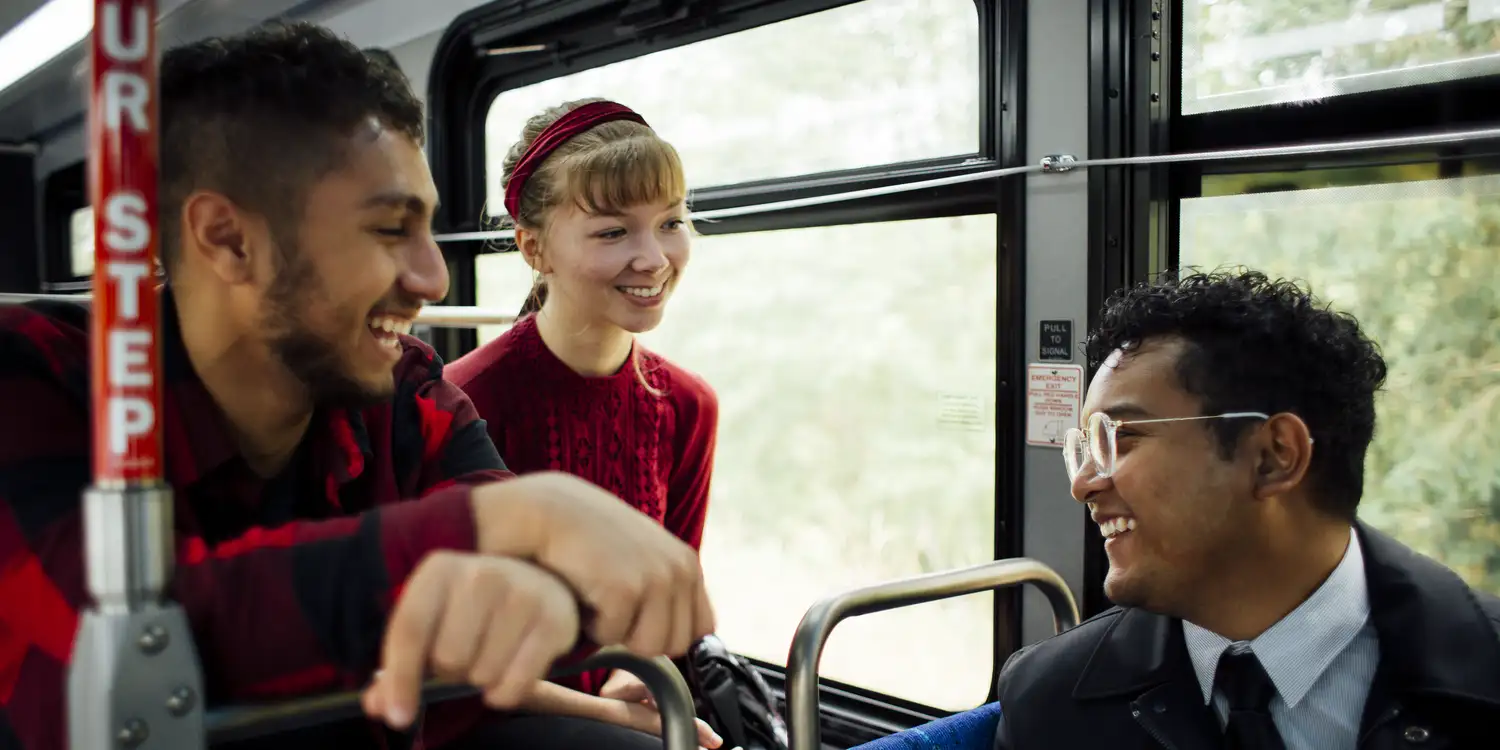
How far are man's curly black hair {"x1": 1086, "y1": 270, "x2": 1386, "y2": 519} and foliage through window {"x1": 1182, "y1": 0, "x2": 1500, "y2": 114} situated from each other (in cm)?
58

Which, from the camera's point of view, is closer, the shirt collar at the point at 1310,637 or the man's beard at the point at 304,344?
the man's beard at the point at 304,344

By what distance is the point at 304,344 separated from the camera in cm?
58

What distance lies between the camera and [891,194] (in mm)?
2576

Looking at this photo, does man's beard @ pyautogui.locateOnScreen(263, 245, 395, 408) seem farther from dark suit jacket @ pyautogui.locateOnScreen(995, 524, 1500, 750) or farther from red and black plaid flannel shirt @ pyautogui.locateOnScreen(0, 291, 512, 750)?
dark suit jacket @ pyautogui.locateOnScreen(995, 524, 1500, 750)

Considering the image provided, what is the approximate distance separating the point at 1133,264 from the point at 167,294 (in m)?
1.96

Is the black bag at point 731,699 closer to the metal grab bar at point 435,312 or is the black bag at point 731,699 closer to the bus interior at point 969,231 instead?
the bus interior at point 969,231

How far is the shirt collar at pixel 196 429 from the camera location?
0.56 m

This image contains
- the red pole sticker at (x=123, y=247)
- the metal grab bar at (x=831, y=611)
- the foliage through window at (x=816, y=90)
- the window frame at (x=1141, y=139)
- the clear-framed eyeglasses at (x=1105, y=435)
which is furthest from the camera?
the foliage through window at (x=816, y=90)

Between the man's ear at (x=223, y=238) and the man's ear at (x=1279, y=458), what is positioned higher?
the man's ear at (x=223, y=238)

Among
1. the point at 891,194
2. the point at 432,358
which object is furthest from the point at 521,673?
the point at 891,194

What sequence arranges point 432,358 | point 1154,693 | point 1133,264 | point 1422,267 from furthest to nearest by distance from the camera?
1. point 1133,264
2. point 1422,267
3. point 1154,693
4. point 432,358

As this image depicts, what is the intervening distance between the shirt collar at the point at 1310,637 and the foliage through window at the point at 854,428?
1.03 metres

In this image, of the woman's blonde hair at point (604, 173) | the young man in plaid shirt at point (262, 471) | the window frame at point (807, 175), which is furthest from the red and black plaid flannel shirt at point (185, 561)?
the window frame at point (807, 175)

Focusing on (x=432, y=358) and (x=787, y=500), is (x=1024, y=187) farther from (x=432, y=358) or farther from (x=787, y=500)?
(x=432, y=358)
